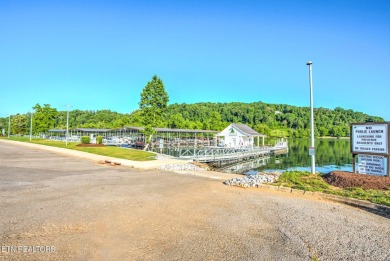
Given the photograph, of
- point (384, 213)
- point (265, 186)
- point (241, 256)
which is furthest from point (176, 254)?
point (265, 186)

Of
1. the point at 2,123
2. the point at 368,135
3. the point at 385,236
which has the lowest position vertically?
the point at 385,236

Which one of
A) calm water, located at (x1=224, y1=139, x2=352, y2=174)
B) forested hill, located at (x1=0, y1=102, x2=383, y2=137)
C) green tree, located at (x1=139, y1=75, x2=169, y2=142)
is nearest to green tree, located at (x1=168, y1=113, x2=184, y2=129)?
forested hill, located at (x1=0, y1=102, x2=383, y2=137)

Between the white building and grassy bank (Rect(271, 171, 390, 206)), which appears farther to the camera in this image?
the white building

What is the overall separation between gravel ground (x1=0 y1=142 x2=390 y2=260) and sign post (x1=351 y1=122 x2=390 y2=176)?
4.00 metres

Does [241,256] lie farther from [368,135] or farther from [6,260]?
[368,135]

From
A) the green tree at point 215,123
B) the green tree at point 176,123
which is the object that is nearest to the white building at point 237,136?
the green tree at point 215,123

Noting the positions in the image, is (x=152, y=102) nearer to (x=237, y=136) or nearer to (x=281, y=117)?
(x=237, y=136)

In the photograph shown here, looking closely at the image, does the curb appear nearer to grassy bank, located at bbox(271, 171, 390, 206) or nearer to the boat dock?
grassy bank, located at bbox(271, 171, 390, 206)

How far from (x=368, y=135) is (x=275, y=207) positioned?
6.42 metres

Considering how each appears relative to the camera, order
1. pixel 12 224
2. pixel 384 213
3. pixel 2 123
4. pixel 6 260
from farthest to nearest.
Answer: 1. pixel 2 123
2. pixel 384 213
3. pixel 12 224
4. pixel 6 260

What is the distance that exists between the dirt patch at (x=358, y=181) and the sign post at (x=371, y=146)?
2.44ft

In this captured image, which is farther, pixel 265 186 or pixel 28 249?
pixel 265 186

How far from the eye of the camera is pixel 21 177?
12602mm

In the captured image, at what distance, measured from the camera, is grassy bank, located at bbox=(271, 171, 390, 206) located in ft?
26.7
